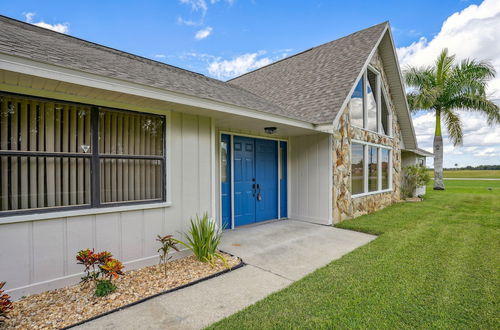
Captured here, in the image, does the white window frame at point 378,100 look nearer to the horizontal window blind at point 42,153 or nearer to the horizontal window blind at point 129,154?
the horizontal window blind at point 129,154

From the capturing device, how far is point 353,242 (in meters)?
5.26

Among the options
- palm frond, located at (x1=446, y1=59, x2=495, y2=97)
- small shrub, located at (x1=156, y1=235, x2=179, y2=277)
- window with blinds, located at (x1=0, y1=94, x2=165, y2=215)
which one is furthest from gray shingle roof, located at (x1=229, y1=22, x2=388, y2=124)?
palm frond, located at (x1=446, y1=59, x2=495, y2=97)

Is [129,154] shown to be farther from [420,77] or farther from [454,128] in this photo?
[454,128]

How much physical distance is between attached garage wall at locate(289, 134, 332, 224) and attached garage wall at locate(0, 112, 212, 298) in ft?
11.4

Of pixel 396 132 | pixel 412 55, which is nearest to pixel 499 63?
pixel 412 55

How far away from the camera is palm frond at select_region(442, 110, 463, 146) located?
15.0 metres

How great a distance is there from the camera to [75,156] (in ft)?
11.0

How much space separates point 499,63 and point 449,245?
1546cm

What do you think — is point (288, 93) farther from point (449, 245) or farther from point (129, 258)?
point (129, 258)

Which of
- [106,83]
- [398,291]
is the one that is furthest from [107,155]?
[398,291]

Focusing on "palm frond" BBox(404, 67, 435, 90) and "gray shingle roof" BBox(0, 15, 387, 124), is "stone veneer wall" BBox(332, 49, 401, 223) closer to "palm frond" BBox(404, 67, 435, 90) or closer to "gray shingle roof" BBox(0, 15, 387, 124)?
"gray shingle roof" BBox(0, 15, 387, 124)

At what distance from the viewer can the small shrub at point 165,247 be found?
373 cm

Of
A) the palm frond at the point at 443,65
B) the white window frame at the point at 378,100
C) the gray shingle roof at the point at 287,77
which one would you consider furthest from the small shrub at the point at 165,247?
the palm frond at the point at 443,65

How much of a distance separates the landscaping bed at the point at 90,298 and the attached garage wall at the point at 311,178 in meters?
3.79
